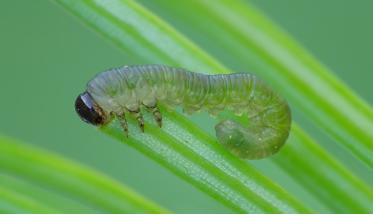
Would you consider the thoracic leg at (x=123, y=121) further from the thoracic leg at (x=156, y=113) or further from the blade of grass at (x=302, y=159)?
the blade of grass at (x=302, y=159)

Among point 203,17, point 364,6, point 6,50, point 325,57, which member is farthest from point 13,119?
point 203,17

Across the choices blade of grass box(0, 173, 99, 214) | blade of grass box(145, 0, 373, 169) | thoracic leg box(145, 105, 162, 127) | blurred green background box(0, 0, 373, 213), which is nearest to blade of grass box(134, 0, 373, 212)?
blade of grass box(145, 0, 373, 169)

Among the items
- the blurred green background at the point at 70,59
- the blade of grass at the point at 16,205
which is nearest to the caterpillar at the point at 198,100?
the blade of grass at the point at 16,205

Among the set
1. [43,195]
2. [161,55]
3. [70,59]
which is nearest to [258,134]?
[161,55]

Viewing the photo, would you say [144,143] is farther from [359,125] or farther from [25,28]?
[25,28]

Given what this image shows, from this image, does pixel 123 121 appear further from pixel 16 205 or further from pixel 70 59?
pixel 70 59

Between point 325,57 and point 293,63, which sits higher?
point 325,57

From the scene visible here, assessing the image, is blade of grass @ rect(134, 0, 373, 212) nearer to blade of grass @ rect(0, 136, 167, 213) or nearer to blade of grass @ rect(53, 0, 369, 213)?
blade of grass @ rect(53, 0, 369, 213)
